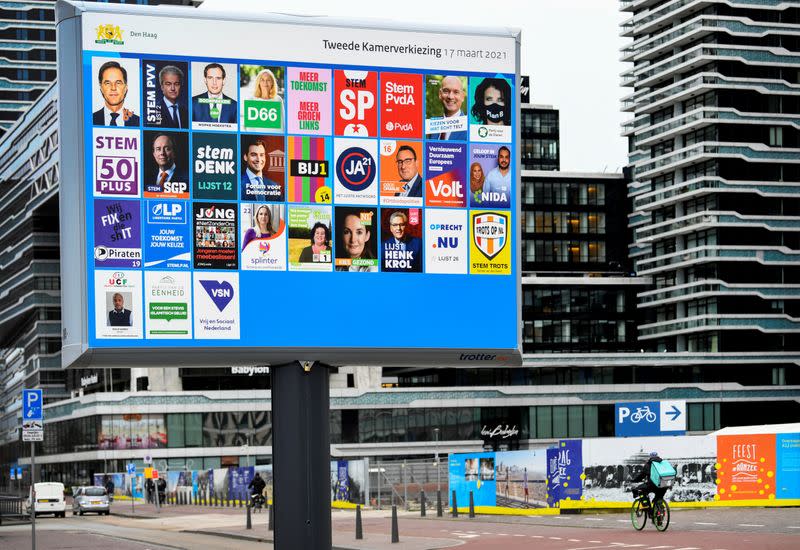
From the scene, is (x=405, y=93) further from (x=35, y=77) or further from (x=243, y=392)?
(x=35, y=77)

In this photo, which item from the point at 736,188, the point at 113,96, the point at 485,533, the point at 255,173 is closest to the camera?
the point at 113,96

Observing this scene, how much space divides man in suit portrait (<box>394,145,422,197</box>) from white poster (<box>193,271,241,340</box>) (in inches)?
88.1

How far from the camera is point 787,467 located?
4547cm

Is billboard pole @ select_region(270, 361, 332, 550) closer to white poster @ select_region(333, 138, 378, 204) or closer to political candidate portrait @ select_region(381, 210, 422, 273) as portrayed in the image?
political candidate portrait @ select_region(381, 210, 422, 273)

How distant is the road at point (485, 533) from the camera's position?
31.1 meters

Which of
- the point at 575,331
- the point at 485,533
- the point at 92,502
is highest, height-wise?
the point at 575,331

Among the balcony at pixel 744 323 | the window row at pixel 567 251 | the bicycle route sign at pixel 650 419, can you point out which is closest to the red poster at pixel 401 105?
the bicycle route sign at pixel 650 419

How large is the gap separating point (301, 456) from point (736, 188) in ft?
413

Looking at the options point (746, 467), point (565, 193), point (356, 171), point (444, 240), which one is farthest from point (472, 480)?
point (565, 193)

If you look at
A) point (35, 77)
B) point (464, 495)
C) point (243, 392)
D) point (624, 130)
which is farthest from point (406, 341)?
point (35, 77)

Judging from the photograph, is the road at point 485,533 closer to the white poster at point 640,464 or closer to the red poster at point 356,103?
the white poster at point 640,464

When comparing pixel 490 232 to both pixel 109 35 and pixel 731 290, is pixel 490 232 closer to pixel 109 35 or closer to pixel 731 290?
pixel 109 35

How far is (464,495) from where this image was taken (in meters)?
54.2

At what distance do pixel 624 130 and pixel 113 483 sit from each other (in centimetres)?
7830
